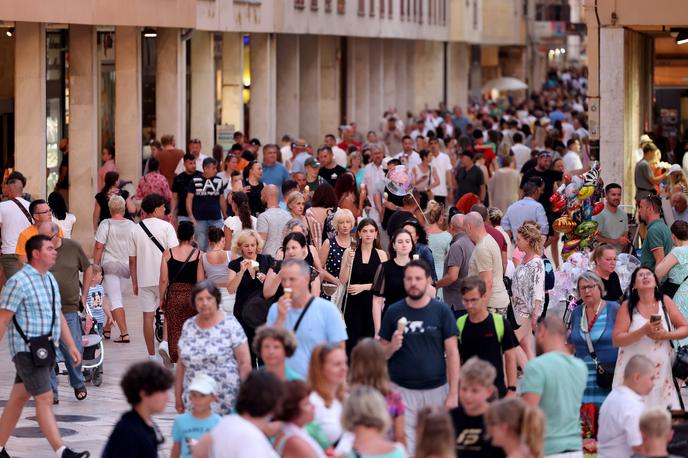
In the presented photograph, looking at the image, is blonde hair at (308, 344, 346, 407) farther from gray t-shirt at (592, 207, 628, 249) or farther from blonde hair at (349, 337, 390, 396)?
gray t-shirt at (592, 207, 628, 249)

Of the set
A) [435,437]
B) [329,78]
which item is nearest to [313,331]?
[435,437]

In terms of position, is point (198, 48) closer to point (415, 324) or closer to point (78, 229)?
point (78, 229)

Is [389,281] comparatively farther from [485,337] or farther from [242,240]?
[485,337]

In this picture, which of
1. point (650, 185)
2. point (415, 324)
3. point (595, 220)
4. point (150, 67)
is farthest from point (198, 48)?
point (415, 324)

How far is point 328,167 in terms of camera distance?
23609 mm

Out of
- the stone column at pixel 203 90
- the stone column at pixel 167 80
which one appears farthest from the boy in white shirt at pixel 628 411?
the stone column at pixel 203 90

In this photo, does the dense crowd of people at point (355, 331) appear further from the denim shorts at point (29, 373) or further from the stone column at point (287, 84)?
the stone column at point (287, 84)

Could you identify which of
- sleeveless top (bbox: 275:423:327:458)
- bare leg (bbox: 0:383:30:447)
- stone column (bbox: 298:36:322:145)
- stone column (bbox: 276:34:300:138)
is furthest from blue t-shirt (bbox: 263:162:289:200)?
stone column (bbox: 298:36:322:145)

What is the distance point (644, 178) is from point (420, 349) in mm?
13039

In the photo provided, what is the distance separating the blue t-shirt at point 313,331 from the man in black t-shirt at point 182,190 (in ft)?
36.7

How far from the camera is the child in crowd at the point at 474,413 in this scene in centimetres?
1009

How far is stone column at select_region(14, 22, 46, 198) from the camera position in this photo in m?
26.7

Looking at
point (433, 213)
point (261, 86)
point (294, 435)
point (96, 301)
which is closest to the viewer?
point (294, 435)

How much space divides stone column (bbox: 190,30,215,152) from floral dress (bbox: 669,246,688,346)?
1933 centimetres
